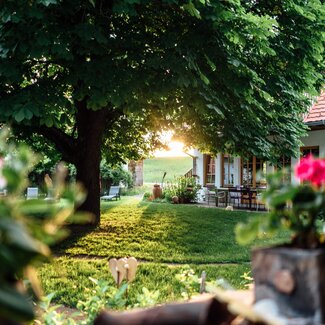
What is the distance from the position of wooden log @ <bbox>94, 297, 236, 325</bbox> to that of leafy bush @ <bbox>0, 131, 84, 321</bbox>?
1.17 ft

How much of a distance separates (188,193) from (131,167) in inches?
405

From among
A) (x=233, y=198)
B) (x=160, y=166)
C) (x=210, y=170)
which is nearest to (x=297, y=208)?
(x=233, y=198)

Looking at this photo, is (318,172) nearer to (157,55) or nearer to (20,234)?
(20,234)

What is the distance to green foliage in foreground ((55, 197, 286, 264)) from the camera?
8.59 m

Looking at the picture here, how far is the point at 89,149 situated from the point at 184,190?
10.0 metres

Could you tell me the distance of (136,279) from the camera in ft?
22.4

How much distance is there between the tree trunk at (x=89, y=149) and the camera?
36.5 feet

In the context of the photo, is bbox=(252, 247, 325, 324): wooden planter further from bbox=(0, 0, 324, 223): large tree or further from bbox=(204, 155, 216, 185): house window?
bbox=(204, 155, 216, 185): house window

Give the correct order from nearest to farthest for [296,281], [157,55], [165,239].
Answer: [296,281]
[157,55]
[165,239]

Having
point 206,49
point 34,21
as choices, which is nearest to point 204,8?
point 206,49

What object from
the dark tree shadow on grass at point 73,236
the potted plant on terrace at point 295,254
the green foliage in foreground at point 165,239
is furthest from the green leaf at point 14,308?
the dark tree shadow on grass at point 73,236

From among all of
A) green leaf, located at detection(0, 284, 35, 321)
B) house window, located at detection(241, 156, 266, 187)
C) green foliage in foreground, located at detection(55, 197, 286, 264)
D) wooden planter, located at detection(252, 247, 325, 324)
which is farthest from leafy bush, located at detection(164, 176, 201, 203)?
green leaf, located at detection(0, 284, 35, 321)

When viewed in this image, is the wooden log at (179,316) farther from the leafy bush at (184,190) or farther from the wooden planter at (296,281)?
the leafy bush at (184,190)

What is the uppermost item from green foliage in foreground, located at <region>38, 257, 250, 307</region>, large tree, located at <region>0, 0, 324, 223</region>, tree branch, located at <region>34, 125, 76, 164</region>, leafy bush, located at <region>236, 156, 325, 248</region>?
large tree, located at <region>0, 0, 324, 223</region>
